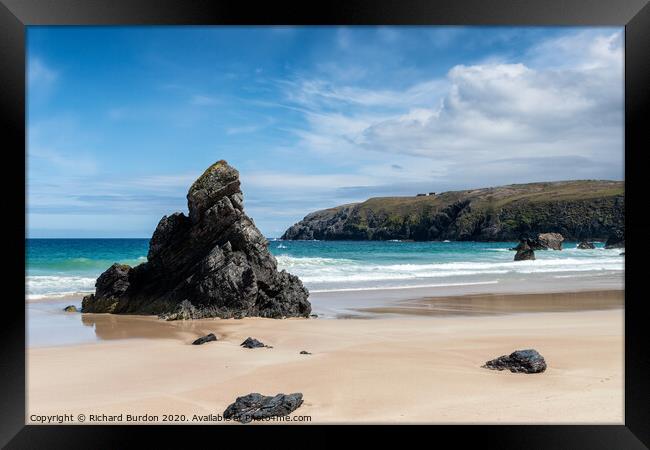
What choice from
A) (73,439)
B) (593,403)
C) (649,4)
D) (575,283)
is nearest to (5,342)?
(73,439)

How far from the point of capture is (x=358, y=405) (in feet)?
13.6

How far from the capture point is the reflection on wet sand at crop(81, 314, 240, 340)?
855cm

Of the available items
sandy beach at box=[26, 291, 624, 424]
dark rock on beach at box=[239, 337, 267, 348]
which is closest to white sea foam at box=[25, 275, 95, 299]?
sandy beach at box=[26, 291, 624, 424]

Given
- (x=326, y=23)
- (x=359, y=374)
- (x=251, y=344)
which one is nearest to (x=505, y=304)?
(x=251, y=344)

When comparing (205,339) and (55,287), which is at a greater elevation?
(205,339)

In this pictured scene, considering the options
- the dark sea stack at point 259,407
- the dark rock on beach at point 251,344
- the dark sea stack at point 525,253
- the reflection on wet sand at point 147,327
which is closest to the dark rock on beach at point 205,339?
the reflection on wet sand at point 147,327

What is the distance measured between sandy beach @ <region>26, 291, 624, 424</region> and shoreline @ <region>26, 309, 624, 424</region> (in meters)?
0.02

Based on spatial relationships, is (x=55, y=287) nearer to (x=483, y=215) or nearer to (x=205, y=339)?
(x=205, y=339)

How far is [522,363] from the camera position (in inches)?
210

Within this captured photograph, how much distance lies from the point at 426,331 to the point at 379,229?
99530mm

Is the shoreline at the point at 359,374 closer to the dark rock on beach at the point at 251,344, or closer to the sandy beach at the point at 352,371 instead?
the sandy beach at the point at 352,371

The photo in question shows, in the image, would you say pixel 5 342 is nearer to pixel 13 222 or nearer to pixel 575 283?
pixel 13 222

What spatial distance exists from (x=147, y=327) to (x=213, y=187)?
12.5 ft

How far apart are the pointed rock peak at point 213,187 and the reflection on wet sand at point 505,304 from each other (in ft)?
14.7
